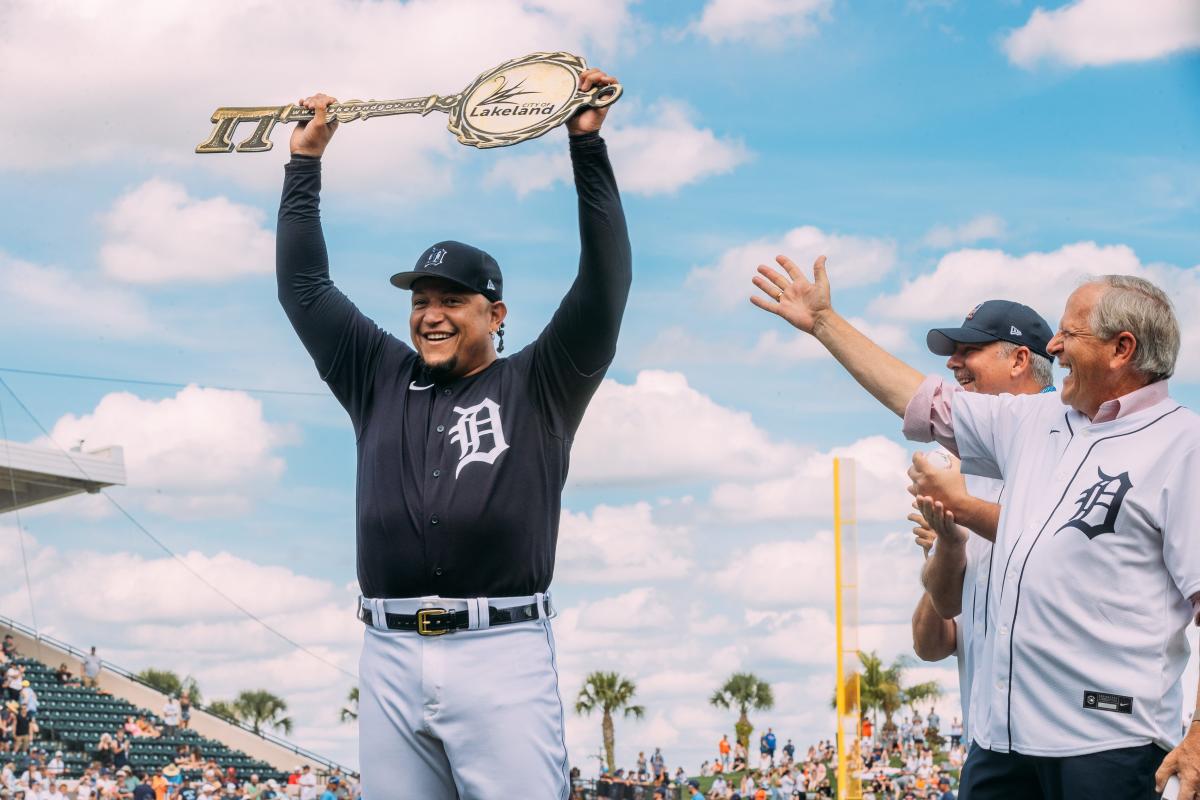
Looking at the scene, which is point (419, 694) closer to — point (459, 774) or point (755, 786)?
point (459, 774)

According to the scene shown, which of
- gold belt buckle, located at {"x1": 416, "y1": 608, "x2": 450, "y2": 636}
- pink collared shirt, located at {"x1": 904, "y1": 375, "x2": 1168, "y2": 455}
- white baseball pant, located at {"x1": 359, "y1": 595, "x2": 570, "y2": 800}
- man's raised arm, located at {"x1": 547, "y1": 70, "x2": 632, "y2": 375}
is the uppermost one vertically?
man's raised arm, located at {"x1": 547, "y1": 70, "x2": 632, "y2": 375}

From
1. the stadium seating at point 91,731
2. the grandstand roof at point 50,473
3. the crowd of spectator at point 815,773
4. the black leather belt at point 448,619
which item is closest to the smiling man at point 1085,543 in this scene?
the black leather belt at point 448,619

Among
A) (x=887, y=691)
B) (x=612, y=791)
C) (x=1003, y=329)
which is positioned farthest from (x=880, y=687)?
(x=1003, y=329)

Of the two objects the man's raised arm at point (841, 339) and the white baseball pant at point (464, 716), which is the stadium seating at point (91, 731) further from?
the man's raised arm at point (841, 339)

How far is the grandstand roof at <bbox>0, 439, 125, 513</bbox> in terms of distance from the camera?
3500 centimetres

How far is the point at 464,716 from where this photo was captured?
3.40m

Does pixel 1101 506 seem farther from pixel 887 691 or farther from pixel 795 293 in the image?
pixel 887 691

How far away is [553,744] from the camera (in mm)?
3486

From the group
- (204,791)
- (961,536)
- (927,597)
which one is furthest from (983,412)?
(204,791)

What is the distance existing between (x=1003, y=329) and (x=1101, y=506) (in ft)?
4.86

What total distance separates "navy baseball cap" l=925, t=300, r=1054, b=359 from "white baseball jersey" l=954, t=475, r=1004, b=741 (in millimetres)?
502

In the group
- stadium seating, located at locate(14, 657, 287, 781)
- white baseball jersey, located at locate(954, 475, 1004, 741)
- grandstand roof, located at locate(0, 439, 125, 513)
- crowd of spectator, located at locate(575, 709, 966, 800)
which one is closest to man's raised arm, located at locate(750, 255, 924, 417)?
white baseball jersey, located at locate(954, 475, 1004, 741)

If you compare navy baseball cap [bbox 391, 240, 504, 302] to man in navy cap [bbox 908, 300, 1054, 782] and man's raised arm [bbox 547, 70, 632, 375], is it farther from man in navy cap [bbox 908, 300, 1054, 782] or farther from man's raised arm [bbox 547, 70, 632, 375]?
man in navy cap [bbox 908, 300, 1054, 782]

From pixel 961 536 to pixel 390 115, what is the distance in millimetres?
2168
